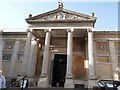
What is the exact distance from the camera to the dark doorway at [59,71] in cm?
1895

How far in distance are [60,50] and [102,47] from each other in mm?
4983

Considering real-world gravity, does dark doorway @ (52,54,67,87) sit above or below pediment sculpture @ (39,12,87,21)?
below

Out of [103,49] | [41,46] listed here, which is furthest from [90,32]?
[41,46]

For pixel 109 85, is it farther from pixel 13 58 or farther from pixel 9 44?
pixel 9 44

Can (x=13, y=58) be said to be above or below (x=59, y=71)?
above

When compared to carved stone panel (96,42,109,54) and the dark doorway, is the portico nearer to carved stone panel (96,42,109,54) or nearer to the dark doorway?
the dark doorway

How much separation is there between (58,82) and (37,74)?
2598 millimetres

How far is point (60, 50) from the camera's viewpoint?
65.8 ft

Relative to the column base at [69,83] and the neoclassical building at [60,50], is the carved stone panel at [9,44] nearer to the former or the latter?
the neoclassical building at [60,50]

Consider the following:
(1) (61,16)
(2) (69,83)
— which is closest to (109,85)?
(2) (69,83)

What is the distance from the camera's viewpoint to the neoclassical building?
17125 millimetres

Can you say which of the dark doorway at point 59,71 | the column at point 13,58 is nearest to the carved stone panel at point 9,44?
the column at point 13,58

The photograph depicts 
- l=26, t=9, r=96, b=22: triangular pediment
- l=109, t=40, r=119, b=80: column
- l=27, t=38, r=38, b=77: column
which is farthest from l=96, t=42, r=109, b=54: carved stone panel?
l=27, t=38, r=38, b=77: column

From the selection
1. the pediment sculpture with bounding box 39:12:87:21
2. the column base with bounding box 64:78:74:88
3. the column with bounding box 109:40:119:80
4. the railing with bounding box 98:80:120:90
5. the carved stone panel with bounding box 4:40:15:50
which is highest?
the pediment sculpture with bounding box 39:12:87:21
